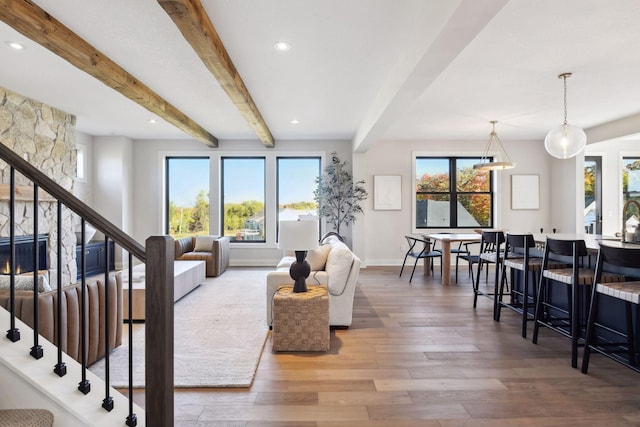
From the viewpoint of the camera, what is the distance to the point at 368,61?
11.0ft

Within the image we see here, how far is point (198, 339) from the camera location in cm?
305

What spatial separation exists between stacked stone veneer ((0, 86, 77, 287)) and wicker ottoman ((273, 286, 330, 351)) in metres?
3.88

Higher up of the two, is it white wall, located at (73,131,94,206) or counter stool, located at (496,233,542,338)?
white wall, located at (73,131,94,206)

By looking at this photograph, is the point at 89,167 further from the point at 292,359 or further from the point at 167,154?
the point at 292,359

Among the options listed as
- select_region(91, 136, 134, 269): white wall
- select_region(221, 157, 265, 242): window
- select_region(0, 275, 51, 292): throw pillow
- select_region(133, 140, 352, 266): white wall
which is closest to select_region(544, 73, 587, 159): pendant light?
select_region(133, 140, 352, 266): white wall

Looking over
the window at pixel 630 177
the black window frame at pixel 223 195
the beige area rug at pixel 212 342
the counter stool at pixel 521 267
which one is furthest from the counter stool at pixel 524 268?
the black window frame at pixel 223 195

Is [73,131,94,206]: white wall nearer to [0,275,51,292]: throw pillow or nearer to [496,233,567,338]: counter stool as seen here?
[0,275,51,292]: throw pillow

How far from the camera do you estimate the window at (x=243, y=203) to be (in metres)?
7.19

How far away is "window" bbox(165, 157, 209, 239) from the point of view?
7168 mm

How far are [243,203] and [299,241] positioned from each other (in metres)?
4.50

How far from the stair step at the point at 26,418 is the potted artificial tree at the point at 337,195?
552cm

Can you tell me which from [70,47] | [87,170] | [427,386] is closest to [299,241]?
[427,386]

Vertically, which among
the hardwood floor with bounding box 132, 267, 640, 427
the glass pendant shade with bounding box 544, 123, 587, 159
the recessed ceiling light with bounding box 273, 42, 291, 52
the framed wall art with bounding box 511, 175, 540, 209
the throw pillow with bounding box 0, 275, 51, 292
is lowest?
the hardwood floor with bounding box 132, 267, 640, 427

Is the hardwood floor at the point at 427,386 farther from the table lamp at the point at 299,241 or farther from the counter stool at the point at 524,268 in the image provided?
the table lamp at the point at 299,241
